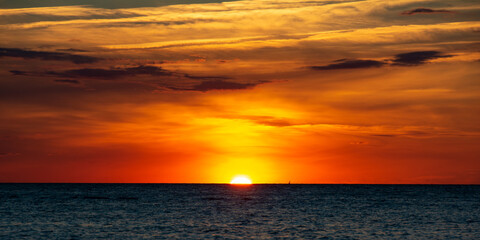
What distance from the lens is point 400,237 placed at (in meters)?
66.6

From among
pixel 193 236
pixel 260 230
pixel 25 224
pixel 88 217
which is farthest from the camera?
pixel 88 217

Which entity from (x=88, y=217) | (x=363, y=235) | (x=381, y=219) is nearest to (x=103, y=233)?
(x=88, y=217)

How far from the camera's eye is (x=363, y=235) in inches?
2665

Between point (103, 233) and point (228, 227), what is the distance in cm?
1573

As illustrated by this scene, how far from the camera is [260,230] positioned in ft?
233

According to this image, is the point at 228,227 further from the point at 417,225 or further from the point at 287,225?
the point at 417,225

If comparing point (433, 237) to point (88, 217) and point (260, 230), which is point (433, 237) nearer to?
point (260, 230)

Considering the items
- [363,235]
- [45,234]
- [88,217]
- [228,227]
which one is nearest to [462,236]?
[363,235]

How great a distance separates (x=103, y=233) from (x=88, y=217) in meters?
23.4

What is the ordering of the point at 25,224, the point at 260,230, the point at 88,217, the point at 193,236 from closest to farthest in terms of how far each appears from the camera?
the point at 193,236 < the point at 260,230 < the point at 25,224 < the point at 88,217

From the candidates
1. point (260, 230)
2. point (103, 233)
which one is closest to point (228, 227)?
point (260, 230)

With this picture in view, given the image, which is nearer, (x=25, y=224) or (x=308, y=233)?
(x=308, y=233)

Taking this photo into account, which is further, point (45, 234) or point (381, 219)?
point (381, 219)

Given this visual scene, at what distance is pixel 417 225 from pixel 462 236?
44.4ft
